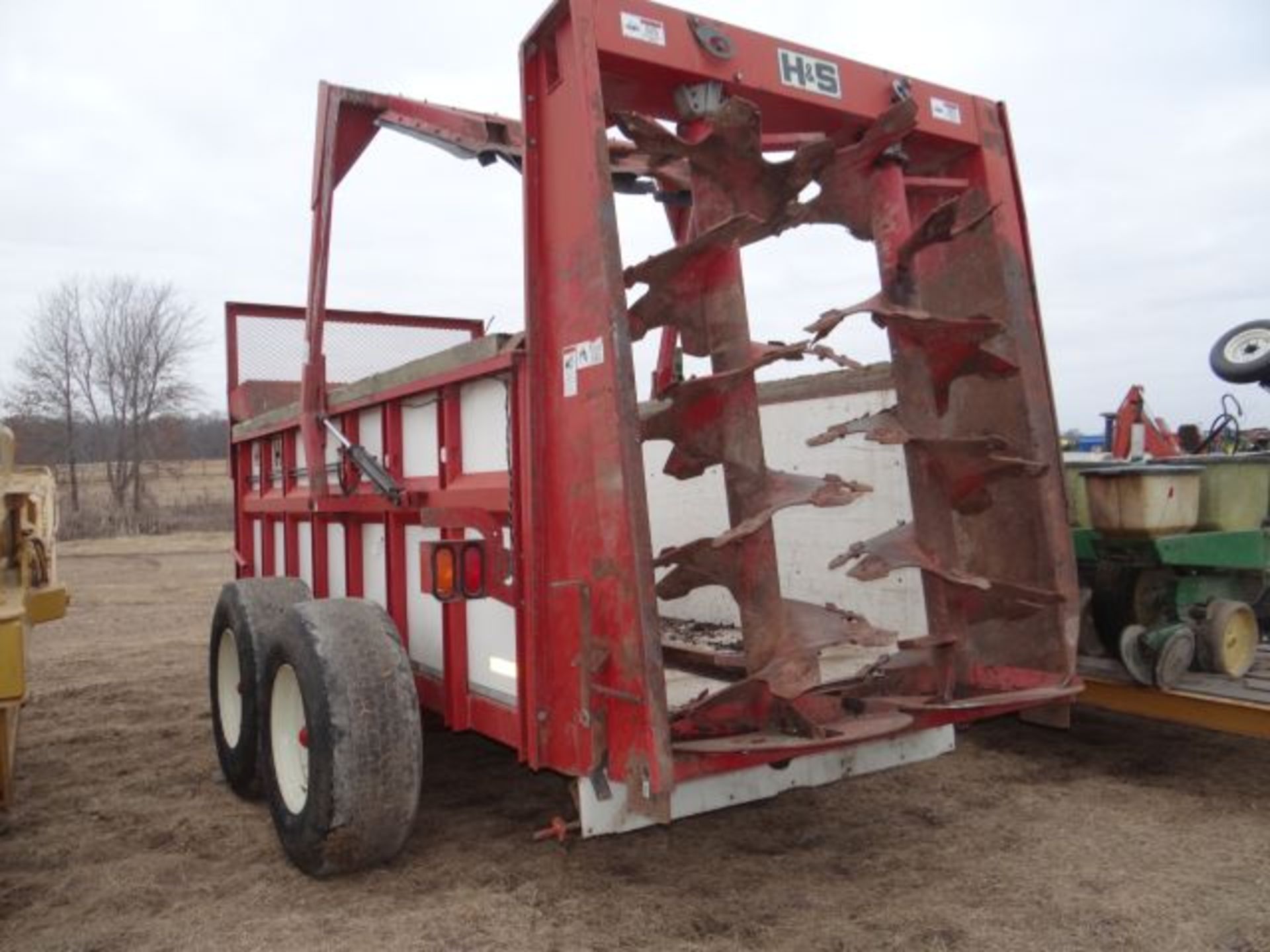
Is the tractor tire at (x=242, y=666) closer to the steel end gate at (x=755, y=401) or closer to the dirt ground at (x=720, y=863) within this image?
the dirt ground at (x=720, y=863)

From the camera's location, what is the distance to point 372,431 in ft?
14.1

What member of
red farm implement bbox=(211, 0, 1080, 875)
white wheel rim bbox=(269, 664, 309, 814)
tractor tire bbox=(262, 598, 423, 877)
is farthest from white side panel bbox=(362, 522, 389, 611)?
tractor tire bbox=(262, 598, 423, 877)

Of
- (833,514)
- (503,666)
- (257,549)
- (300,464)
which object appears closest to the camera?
(503,666)

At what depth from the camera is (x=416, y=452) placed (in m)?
3.96

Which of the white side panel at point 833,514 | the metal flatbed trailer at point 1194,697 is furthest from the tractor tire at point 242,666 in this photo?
the metal flatbed trailer at point 1194,697

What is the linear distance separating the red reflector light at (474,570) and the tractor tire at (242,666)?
1142mm

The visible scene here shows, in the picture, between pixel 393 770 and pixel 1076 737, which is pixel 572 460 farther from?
pixel 1076 737

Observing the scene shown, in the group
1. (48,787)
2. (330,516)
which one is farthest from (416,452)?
(48,787)

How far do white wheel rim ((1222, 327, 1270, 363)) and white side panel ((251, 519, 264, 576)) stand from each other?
573 centimetres

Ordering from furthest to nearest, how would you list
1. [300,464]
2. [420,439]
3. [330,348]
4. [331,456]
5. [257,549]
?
[257,549], [330,348], [300,464], [331,456], [420,439]

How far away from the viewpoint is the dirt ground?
3111 millimetres

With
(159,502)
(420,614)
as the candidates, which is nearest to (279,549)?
(420,614)

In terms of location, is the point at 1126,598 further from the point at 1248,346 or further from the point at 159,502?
the point at 159,502

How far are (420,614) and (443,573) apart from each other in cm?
95
